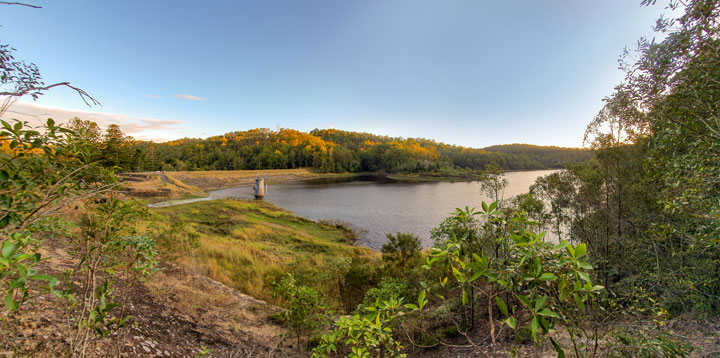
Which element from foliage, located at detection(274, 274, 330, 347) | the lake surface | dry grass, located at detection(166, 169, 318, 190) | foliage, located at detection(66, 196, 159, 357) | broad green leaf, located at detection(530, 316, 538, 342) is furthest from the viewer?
dry grass, located at detection(166, 169, 318, 190)

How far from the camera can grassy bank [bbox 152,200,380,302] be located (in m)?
9.62

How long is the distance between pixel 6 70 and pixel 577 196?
1556 cm

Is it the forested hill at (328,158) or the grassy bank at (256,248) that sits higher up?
the forested hill at (328,158)

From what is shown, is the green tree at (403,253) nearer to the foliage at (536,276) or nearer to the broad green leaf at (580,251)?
the foliage at (536,276)

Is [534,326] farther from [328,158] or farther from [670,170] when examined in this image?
[328,158]

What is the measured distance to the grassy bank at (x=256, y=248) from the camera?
9617 millimetres

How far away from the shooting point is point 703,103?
389 centimetres

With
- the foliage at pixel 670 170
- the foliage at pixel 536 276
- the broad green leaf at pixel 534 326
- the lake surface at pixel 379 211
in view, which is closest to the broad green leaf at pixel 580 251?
the foliage at pixel 536 276

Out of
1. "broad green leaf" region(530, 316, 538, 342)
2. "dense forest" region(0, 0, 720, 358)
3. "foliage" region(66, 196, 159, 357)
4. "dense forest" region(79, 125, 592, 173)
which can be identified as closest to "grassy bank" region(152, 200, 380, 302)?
"dense forest" region(0, 0, 720, 358)

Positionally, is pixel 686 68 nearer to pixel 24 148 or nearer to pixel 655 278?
pixel 655 278

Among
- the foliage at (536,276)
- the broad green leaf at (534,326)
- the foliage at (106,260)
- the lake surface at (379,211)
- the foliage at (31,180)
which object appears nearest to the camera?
the broad green leaf at (534,326)

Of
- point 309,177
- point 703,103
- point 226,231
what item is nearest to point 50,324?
point 703,103

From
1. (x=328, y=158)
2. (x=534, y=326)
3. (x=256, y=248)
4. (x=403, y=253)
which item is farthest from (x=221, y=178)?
(x=534, y=326)

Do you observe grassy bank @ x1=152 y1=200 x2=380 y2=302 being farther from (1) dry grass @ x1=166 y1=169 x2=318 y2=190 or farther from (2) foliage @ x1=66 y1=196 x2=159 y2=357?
(1) dry grass @ x1=166 y1=169 x2=318 y2=190
